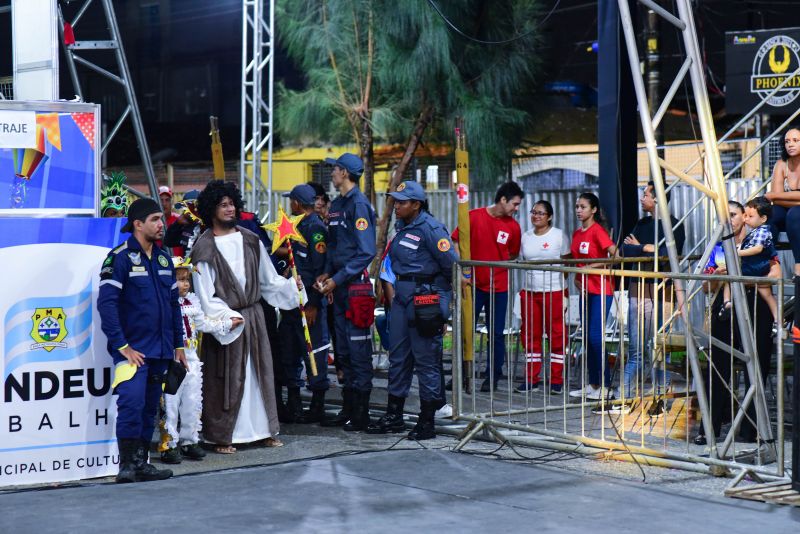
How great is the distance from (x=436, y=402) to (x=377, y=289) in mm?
4034

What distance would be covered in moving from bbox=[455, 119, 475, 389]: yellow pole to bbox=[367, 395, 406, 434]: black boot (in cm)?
117

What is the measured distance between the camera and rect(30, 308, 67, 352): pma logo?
757 centimetres

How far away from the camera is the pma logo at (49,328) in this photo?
7.57 meters

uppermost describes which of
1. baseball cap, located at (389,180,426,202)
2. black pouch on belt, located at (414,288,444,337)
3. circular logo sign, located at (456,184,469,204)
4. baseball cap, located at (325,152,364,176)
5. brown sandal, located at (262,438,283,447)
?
baseball cap, located at (325,152,364,176)

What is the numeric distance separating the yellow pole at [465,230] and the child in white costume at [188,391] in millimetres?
2611

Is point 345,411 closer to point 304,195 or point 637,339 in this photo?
point 304,195

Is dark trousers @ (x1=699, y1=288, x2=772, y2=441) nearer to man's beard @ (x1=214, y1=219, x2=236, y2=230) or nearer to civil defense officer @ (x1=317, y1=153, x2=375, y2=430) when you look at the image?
civil defense officer @ (x1=317, y1=153, x2=375, y2=430)

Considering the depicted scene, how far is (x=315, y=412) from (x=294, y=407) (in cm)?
18

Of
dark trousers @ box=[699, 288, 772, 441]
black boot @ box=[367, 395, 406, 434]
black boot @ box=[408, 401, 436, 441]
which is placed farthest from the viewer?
black boot @ box=[367, 395, 406, 434]

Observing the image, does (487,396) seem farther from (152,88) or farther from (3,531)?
(152,88)

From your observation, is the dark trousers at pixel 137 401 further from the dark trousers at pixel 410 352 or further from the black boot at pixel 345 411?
the black boot at pixel 345 411

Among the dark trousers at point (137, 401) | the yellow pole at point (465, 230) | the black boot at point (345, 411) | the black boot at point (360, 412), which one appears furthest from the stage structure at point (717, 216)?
the dark trousers at point (137, 401)

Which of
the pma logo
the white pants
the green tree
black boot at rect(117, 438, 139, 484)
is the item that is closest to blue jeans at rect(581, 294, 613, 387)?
the white pants

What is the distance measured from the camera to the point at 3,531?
20.4 feet
